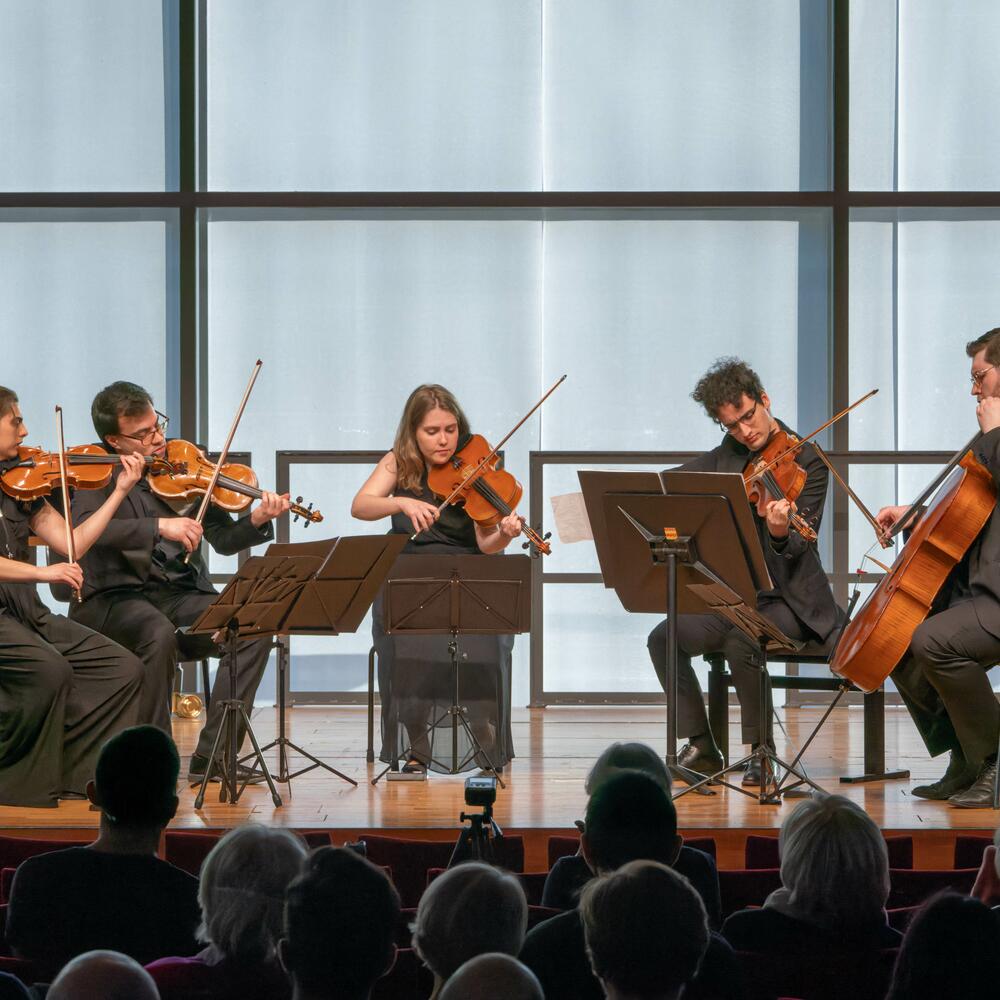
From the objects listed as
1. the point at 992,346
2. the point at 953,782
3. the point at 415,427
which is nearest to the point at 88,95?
the point at 415,427

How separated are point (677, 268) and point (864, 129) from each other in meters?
1.13

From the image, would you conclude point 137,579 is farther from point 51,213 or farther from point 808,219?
point 808,219

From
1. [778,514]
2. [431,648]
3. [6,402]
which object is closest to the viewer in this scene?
[6,402]

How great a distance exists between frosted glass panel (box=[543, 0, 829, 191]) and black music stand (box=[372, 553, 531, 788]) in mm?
3111

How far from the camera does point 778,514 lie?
175 inches

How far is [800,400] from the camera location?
7051 millimetres

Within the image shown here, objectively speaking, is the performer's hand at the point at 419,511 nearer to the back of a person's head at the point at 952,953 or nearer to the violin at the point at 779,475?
the violin at the point at 779,475

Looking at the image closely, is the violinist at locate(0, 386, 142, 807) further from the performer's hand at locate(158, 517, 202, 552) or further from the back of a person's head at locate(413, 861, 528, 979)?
the back of a person's head at locate(413, 861, 528, 979)

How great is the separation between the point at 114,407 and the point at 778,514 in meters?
2.20

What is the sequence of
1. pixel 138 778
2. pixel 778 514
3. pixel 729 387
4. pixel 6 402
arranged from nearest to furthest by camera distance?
pixel 138 778
pixel 6 402
pixel 778 514
pixel 729 387

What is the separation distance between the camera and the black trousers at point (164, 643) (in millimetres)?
4590

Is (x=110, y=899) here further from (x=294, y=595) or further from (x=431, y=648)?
(x=431, y=648)

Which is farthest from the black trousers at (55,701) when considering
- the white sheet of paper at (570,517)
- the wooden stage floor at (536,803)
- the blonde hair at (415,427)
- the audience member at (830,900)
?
the audience member at (830,900)

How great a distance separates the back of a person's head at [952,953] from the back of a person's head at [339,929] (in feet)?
2.13
